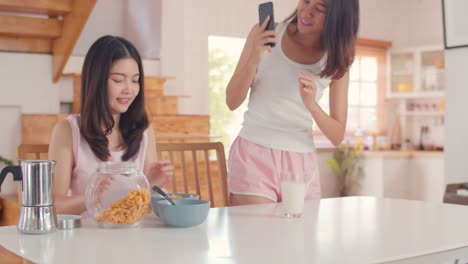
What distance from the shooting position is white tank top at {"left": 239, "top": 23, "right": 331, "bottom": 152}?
5.94 ft

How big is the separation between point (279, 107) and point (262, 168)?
19cm

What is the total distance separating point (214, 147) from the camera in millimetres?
1961

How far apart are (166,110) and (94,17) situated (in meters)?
1.28

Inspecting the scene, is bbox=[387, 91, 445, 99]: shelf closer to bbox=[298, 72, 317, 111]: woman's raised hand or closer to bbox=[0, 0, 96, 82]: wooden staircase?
bbox=[0, 0, 96, 82]: wooden staircase

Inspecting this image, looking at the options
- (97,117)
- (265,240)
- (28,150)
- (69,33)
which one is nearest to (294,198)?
Result: (265,240)

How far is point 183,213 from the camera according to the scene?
1309mm

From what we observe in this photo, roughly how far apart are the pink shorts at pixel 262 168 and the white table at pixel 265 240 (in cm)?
22

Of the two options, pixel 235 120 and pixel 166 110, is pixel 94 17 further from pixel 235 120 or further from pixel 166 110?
pixel 235 120

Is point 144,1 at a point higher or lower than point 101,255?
higher

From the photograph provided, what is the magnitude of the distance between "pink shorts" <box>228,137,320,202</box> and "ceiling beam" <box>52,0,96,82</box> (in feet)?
7.90

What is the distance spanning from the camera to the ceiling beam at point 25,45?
439 cm

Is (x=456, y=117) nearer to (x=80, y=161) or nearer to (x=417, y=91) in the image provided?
(x=80, y=161)

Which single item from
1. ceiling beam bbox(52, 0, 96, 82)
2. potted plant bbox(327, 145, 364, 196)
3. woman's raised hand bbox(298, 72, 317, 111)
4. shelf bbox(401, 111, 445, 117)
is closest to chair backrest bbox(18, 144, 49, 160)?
woman's raised hand bbox(298, 72, 317, 111)

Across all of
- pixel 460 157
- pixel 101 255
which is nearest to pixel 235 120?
pixel 460 157
